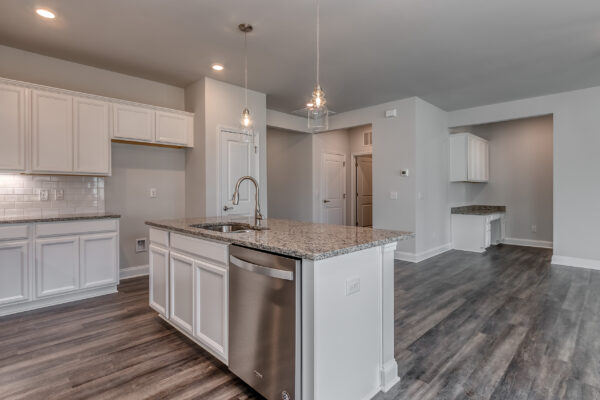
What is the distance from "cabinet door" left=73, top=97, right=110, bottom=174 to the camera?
3.54m

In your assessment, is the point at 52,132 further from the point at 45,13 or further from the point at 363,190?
the point at 363,190

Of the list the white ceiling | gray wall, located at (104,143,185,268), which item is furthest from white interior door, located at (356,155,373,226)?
gray wall, located at (104,143,185,268)

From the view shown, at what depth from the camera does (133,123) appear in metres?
3.92

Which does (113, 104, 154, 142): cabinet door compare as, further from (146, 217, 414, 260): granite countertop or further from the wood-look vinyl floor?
(146, 217, 414, 260): granite countertop

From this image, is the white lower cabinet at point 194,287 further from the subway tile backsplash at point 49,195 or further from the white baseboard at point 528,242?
the white baseboard at point 528,242

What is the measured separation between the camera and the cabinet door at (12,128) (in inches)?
122

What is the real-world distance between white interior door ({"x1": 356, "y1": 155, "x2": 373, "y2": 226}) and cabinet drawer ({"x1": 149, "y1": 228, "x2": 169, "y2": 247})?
18.5 feet

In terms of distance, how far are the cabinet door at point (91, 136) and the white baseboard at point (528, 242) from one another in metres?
7.59

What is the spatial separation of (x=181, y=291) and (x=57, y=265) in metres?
1.77

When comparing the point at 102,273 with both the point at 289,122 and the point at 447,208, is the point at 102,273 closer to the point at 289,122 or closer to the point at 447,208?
the point at 289,122

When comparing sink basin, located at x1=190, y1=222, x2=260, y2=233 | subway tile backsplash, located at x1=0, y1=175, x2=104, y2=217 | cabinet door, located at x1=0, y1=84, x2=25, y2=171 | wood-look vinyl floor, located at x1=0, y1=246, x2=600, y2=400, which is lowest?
wood-look vinyl floor, located at x1=0, y1=246, x2=600, y2=400

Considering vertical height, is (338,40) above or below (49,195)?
above

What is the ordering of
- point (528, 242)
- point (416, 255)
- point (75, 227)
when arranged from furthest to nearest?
point (528, 242), point (416, 255), point (75, 227)

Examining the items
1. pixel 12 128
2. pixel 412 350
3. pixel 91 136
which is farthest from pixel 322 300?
pixel 12 128
